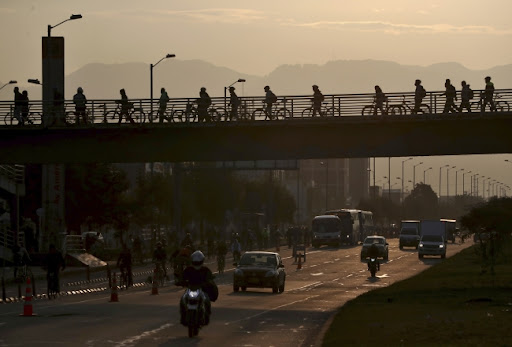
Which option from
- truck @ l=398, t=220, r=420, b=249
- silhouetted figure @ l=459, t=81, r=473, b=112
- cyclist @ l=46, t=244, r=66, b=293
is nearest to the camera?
cyclist @ l=46, t=244, r=66, b=293

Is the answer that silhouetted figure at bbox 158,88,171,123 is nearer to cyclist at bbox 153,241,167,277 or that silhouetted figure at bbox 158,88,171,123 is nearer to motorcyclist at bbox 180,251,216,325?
cyclist at bbox 153,241,167,277

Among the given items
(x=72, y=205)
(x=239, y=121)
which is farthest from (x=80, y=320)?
(x=72, y=205)

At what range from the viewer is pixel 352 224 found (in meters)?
124

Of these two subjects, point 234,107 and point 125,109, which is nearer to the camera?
point 234,107

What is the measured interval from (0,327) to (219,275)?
35.3m

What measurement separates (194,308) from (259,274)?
22045 mm

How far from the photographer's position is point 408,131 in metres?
53.1

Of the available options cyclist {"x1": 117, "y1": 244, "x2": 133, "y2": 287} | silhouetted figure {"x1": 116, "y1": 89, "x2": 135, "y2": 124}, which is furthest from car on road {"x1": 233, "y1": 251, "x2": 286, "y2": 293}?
silhouetted figure {"x1": 116, "y1": 89, "x2": 135, "y2": 124}

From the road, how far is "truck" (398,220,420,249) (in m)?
62.8

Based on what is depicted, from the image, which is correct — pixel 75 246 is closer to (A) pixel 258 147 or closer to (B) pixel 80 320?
(A) pixel 258 147

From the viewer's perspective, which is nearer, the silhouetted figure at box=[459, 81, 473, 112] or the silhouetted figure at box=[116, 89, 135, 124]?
the silhouetted figure at box=[459, 81, 473, 112]

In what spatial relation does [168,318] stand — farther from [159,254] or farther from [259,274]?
[159,254]

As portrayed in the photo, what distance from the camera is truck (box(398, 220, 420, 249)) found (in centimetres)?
11616

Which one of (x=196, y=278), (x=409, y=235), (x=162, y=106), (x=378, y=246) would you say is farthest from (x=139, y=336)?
(x=409, y=235)
